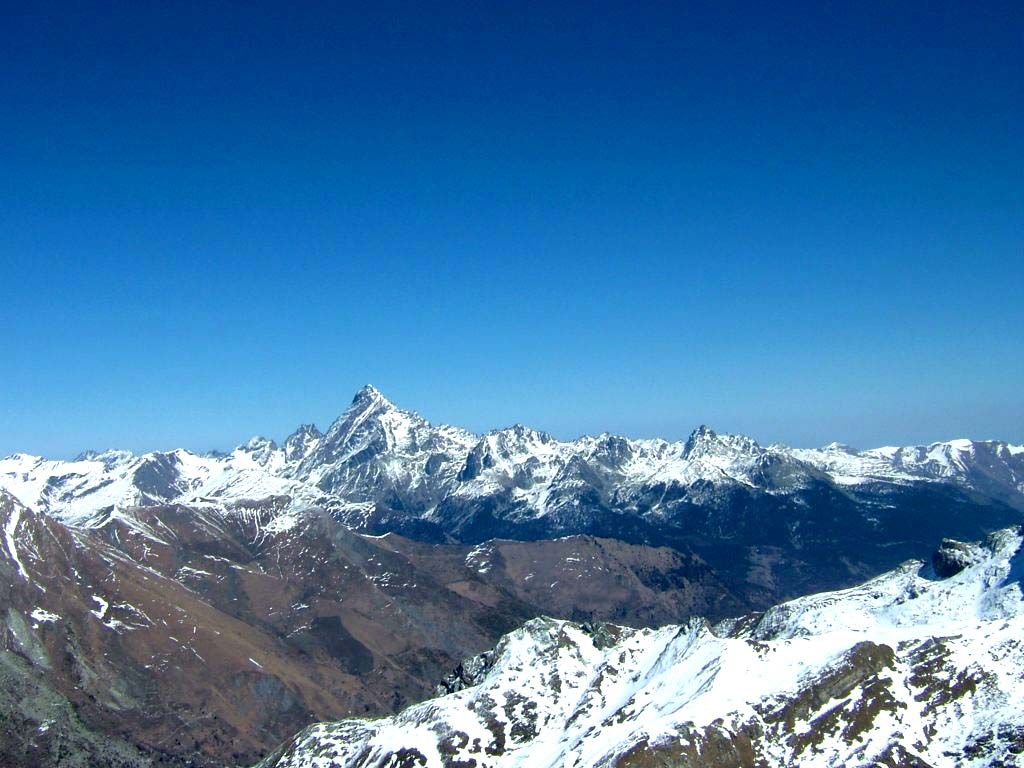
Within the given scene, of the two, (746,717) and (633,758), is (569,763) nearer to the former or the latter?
(633,758)

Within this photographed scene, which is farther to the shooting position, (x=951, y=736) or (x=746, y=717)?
(x=746, y=717)

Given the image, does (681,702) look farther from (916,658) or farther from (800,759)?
(916,658)

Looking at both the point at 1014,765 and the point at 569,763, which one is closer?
the point at 1014,765

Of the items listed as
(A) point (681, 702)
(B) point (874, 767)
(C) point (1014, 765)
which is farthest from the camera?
(A) point (681, 702)

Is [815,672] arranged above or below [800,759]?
above

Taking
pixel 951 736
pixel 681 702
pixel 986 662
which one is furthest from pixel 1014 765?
pixel 681 702

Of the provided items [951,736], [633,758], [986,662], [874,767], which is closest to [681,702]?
[633,758]

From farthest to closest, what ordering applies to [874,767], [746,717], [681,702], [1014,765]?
[681,702] < [746,717] < [874,767] < [1014,765]

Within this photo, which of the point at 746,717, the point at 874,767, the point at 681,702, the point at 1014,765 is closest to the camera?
the point at 1014,765

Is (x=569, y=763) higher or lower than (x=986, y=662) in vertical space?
lower
